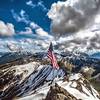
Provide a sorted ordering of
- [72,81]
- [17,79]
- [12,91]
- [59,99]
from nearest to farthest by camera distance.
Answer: [59,99], [72,81], [12,91], [17,79]

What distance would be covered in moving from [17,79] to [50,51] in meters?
56.8

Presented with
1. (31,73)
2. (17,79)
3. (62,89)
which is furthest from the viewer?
(31,73)

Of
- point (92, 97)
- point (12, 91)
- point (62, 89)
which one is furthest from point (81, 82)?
point (12, 91)

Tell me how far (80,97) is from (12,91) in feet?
150

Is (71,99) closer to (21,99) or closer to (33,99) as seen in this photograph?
(33,99)

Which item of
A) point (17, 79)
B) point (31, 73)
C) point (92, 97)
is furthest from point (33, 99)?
point (31, 73)

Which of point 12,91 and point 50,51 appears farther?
point 12,91

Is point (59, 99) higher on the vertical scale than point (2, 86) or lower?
higher

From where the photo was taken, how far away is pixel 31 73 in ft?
541

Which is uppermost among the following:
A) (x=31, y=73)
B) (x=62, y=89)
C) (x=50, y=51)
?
(x=50, y=51)

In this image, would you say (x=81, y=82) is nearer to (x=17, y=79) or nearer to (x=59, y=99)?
(x=59, y=99)

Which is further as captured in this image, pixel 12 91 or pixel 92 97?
pixel 12 91

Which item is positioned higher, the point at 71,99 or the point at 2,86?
the point at 71,99

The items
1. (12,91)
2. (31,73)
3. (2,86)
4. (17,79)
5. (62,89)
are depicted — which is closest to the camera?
(62,89)
